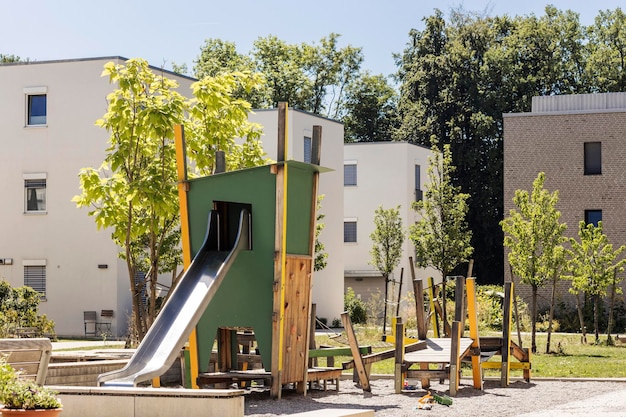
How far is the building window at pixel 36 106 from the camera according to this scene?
124 ft

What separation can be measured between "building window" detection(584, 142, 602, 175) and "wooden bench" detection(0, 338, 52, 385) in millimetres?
36518

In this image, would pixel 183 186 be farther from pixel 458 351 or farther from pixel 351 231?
pixel 351 231

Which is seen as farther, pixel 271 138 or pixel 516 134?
pixel 516 134

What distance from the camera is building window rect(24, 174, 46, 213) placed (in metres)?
37.9

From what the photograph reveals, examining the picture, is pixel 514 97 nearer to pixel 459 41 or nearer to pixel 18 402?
pixel 459 41

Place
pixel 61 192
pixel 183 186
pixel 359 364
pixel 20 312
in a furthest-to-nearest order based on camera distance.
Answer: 1. pixel 61 192
2. pixel 20 312
3. pixel 359 364
4. pixel 183 186

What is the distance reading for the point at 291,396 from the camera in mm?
15609

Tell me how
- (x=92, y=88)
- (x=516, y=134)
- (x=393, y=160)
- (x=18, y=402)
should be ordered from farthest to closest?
(x=393, y=160) < (x=516, y=134) < (x=92, y=88) < (x=18, y=402)

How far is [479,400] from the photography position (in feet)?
51.7

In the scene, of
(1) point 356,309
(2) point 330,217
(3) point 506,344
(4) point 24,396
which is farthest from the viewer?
(1) point 356,309

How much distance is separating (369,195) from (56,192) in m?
18.8

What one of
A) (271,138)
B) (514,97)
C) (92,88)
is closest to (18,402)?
(92,88)

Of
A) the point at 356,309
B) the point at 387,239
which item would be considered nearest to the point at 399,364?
the point at 387,239

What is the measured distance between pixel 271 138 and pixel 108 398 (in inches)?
1269
